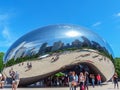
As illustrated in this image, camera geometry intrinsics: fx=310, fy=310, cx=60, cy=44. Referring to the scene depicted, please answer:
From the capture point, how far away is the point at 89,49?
1059 inches

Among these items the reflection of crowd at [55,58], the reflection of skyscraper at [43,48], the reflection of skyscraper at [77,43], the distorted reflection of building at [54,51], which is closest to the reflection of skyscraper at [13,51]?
the distorted reflection of building at [54,51]

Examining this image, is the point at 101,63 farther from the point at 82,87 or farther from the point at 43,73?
the point at 82,87

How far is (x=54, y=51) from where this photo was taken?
26.1 metres

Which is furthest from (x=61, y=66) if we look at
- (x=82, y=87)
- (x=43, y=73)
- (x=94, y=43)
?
(x=82, y=87)

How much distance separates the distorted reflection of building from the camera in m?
26.0

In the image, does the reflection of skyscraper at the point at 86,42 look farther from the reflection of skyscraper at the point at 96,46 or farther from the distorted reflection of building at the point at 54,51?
the reflection of skyscraper at the point at 96,46

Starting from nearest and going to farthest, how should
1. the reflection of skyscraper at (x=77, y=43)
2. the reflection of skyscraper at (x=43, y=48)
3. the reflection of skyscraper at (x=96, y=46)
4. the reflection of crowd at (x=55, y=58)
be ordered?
1. the reflection of crowd at (x=55, y=58)
2. the reflection of skyscraper at (x=43, y=48)
3. the reflection of skyscraper at (x=77, y=43)
4. the reflection of skyscraper at (x=96, y=46)

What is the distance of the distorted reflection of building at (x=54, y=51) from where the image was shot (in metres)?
26.0

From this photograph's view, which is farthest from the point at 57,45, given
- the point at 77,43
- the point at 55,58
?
the point at 77,43

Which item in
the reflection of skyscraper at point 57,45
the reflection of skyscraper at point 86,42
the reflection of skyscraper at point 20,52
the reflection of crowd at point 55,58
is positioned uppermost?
the reflection of skyscraper at point 86,42

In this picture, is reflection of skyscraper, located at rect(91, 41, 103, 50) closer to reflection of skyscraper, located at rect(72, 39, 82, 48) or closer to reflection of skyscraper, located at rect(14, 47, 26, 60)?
reflection of skyscraper, located at rect(72, 39, 82, 48)

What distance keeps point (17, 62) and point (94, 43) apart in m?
6.89

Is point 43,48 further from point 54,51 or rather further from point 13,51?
point 13,51

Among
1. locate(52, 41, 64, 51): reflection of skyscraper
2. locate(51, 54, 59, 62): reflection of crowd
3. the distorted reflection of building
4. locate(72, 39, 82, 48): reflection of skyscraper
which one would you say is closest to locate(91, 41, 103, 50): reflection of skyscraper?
the distorted reflection of building
